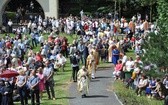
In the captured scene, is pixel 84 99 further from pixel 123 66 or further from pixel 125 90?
pixel 123 66

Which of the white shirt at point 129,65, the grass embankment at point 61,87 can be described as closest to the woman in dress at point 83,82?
the grass embankment at point 61,87

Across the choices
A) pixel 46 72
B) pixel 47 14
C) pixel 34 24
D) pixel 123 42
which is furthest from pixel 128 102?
pixel 47 14

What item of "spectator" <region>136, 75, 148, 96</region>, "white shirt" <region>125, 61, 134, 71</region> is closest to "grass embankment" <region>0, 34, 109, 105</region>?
"white shirt" <region>125, 61, 134, 71</region>

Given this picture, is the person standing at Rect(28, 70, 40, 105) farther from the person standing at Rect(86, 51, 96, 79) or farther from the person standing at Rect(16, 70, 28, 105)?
the person standing at Rect(86, 51, 96, 79)

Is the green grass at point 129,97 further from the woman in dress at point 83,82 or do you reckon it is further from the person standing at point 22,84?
the person standing at point 22,84

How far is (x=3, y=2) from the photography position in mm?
54344

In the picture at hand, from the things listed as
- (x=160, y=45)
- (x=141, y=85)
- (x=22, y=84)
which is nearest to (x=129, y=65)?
(x=141, y=85)

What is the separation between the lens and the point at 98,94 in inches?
1120

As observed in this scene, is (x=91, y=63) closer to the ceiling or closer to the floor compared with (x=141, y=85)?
closer to the ceiling

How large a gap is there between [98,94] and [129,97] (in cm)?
208

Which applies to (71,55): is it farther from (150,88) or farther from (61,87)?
(150,88)

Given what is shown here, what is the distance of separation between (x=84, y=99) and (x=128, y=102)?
7.84 feet

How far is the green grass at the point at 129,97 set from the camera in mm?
25828

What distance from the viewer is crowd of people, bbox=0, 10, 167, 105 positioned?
2622cm
